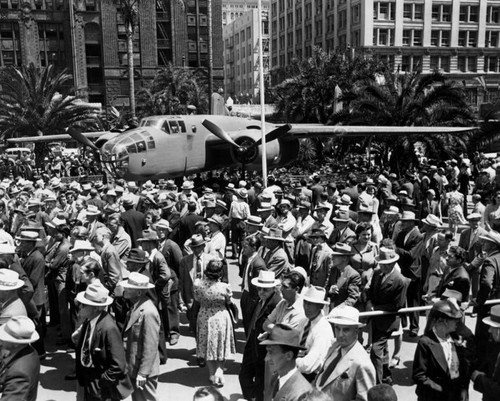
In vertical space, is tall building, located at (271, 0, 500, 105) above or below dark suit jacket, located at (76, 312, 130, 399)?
above

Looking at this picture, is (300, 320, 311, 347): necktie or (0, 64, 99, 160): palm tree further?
(0, 64, 99, 160): palm tree

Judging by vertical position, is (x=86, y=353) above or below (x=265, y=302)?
below

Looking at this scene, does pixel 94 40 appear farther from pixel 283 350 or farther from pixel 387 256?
pixel 283 350

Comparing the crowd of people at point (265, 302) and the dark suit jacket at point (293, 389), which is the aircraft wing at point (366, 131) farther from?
the dark suit jacket at point (293, 389)

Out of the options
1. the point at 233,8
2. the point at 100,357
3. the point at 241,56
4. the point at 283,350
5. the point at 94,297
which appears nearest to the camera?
the point at 283,350

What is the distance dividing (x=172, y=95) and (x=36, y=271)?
38.6 metres

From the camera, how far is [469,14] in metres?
73.6

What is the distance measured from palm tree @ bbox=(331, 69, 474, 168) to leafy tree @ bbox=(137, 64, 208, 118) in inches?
846

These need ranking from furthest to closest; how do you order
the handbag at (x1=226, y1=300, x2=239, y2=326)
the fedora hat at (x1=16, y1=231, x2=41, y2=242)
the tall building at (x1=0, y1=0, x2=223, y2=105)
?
the tall building at (x1=0, y1=0, x2=223, y2=105)
the fedora hat at (x1=16, y1=231, x2=41, y2=242)
the handbag at (x1=226, y1=300, x2=239, y2=326)

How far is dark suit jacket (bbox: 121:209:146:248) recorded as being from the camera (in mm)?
11055

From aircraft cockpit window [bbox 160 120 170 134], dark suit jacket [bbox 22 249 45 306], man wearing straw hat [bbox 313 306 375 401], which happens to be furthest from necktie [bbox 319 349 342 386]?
aircraft cockpit window [bbox 160 120 170 134]

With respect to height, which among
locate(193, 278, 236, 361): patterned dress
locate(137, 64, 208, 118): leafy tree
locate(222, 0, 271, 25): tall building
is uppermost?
locate(222, 0, 271, 25): tall building

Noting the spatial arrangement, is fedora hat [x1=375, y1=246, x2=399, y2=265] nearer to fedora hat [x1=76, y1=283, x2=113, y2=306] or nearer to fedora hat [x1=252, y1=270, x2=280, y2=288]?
fedora hat [x1=252, y1=270, x2=280, y2=288]

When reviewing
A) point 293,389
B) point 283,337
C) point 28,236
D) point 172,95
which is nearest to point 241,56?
point 172,95
